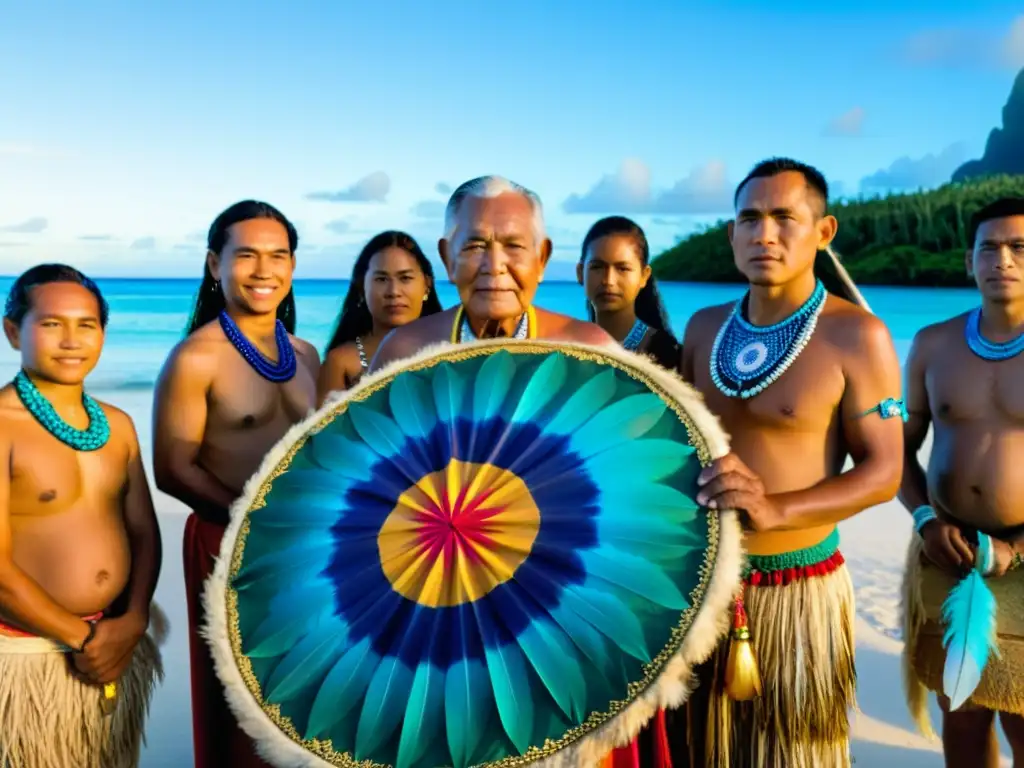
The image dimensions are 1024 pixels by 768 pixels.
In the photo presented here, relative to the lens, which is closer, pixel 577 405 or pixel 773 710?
pixel 577 405

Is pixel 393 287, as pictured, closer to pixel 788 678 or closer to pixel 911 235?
pixel 788 678

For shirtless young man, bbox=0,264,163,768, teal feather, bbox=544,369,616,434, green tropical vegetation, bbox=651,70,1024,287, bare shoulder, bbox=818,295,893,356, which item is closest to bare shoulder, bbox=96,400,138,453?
shirtless young man, bbox=0,264,163,768

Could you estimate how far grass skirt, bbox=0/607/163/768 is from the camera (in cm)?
236

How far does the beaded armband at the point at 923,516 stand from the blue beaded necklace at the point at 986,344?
1.71ft

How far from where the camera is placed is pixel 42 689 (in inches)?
93.7

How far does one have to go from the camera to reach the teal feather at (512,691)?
1734 mm

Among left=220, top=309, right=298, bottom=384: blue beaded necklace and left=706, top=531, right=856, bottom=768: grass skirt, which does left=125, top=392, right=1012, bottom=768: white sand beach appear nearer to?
left=706, top=531, right=856, bottom=768: grass skirt

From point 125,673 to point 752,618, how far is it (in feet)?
5.69

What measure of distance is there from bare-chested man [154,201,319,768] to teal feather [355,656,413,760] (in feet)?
3.82

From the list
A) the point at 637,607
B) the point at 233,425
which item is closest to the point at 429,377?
the point at 637,607

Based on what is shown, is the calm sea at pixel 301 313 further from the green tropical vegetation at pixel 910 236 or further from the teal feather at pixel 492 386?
the teal feather at pixel 492 386

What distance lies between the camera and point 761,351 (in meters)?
2.52

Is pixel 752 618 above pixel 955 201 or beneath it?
beneath

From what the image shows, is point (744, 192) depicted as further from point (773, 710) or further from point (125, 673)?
point (125, 673)
